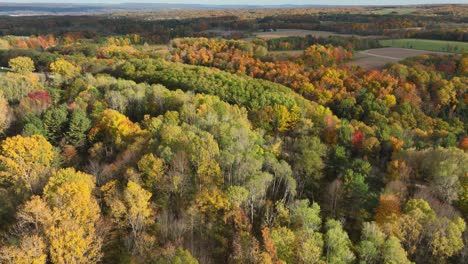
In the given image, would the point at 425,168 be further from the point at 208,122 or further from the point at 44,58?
the point at 44,58

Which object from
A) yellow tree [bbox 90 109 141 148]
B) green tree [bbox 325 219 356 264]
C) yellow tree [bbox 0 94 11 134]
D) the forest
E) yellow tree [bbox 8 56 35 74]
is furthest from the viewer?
yellow tree [bbox 8 56 35 74]

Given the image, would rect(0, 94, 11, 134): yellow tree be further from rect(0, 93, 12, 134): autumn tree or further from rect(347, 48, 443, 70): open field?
rect(347, 48, 443, 70): open field

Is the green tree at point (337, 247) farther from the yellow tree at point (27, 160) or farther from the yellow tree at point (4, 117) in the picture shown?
the yellow tree at point (4, 117)

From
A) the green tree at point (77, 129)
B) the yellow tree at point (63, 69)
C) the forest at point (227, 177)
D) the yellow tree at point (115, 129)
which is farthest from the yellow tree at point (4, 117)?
the yellow tree at point (63, 69)

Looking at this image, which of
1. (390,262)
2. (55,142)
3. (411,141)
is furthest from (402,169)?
(55,142)

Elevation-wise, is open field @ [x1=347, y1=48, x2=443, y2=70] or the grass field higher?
the grass field

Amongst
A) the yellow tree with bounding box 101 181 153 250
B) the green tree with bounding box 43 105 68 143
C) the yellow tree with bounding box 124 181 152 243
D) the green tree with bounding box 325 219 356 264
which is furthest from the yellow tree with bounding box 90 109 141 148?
the green tree with bounding box 325 219 356 264
